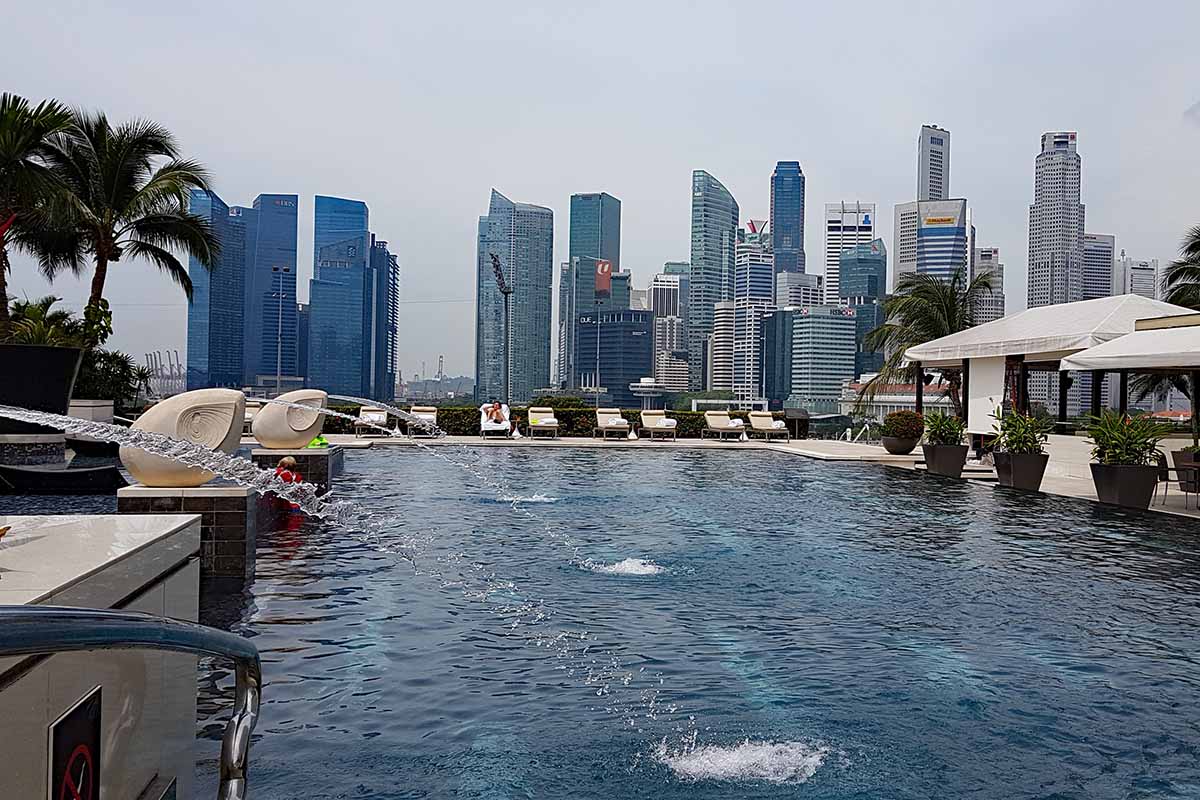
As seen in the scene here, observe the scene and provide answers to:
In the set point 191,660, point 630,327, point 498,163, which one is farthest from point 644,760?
point 630,327

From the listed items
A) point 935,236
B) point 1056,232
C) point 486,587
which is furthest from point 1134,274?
point 486,587

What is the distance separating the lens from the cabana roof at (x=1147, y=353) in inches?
495

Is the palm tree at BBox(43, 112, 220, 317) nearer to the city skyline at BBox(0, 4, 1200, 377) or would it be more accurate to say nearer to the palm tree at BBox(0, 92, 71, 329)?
the city skyline at BBox(0, 4, 1200, 377)

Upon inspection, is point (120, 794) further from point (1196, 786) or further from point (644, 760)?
point (1196, 786)

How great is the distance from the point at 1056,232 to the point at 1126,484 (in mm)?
89404

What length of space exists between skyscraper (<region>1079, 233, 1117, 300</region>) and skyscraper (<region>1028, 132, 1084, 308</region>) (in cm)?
52

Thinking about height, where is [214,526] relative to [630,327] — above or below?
below

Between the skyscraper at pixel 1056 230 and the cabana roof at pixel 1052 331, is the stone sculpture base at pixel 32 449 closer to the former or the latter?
the cabana roof at pixel 1052 331

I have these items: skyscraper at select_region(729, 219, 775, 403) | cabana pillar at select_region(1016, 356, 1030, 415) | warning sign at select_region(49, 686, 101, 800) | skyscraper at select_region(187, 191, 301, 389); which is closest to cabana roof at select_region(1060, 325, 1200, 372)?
cabana pillar at select_region(1016, 356, 1030, 415)

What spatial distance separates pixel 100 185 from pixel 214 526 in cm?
1931

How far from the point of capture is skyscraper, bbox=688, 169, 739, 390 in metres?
140

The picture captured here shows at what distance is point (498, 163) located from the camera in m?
39.4

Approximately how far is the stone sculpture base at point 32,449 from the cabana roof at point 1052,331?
1754cm

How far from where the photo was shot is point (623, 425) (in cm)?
2708
